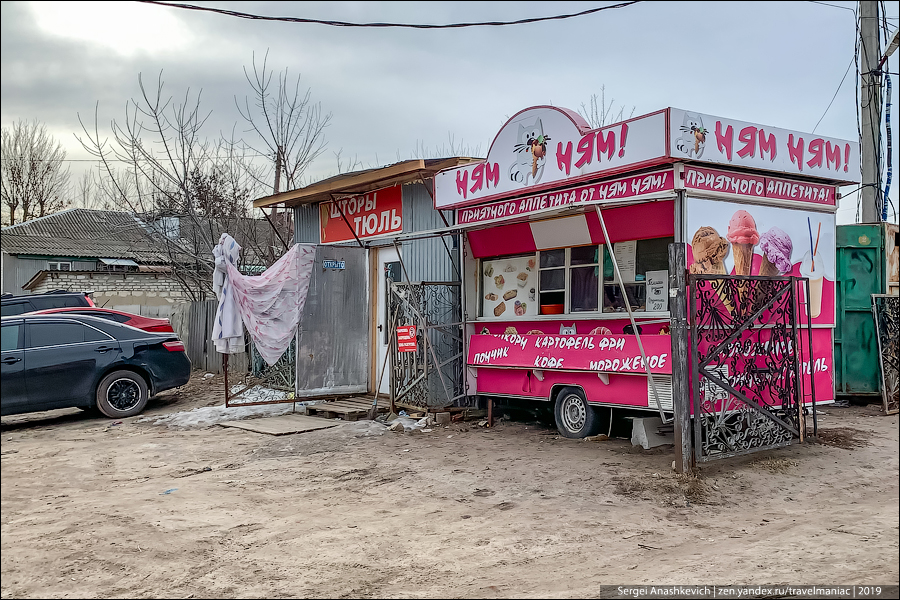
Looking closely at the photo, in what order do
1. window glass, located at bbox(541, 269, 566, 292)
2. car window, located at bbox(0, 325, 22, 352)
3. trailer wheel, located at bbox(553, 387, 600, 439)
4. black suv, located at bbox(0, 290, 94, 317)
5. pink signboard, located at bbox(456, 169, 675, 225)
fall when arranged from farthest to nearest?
black suv, located at bbox(0, 290, 94, 317) < window glass, located at bbox(541, 269, 566, 292) < trailer wheel, located at bbox(553, 387, 600, 439) < pink signboard, located at bbox(456, 169, 675, 225) < car window, located at bbox(0, 325, 22, 352)

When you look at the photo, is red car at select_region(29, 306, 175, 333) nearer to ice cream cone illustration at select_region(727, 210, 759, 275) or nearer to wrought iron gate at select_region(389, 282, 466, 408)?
wrought iron gate at select_region(389, 282, 466, 408)

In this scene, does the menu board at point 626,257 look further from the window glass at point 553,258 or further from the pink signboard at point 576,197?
the window glass at point 553,258

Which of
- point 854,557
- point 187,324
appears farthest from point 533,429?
point 187,324

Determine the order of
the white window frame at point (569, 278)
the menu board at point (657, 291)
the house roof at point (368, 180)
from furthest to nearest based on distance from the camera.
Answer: the house roof at point (368, 180), the white window frame at point (569, 278), the menu board at point (657, 291)

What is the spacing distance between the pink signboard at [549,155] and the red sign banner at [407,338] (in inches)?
69.4

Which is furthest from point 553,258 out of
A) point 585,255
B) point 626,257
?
point 626,257

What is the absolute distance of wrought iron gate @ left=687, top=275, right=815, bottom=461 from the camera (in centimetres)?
727

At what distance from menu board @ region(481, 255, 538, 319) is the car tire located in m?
5.30

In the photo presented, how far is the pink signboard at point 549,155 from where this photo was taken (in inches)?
301

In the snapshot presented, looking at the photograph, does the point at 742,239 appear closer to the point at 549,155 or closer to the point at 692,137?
the point at 692,137

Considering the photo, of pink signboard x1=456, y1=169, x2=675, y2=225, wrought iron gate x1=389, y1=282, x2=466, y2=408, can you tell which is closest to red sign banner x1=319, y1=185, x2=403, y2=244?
wrought iron gate x1=389, y1=282, x2=466, y2=408

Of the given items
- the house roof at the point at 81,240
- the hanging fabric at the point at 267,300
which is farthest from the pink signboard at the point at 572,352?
the house roof at the point at 81,240

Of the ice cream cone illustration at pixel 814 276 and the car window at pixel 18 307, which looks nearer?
the ice cream cone illustration at pixel 814 276

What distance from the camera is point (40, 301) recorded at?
1570 cm
